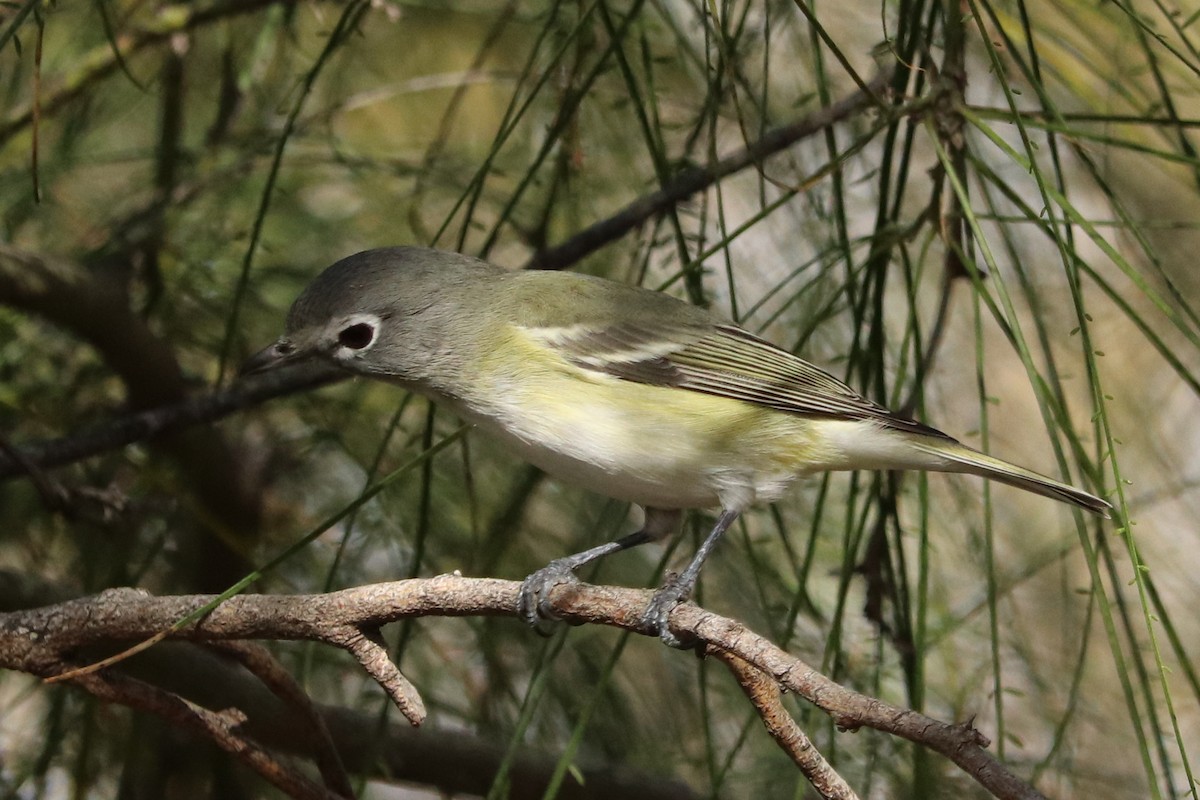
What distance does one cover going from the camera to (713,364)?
7.21 ft

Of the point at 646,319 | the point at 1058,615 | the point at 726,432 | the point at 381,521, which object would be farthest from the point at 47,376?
the point at 1058,615

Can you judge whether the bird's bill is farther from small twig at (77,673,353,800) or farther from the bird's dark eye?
small twig at (77,673,353,800)

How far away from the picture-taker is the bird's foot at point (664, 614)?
5.11ft

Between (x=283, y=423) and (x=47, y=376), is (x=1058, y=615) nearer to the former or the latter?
(x=283, y=423)

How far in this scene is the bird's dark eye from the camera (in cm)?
204

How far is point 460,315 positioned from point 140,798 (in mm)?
1300

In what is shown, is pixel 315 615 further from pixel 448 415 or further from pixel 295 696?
pixel 448 415

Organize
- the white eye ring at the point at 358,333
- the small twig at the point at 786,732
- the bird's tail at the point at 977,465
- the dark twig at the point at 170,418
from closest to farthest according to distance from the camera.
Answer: the small twig at the point at 786,732, the bird's tail at the point at 977,465, the white eye ring at the point at 358,333, the dark twig at the point at 170,418

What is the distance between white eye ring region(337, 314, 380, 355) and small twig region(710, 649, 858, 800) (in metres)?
0.89

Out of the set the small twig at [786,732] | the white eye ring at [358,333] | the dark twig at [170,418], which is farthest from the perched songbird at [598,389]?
the small twig at [786,732]

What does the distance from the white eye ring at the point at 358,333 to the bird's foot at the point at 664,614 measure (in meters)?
0.67

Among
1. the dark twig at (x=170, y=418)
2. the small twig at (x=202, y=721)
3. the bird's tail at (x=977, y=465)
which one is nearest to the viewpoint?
the small twig at (x=202, y=721)

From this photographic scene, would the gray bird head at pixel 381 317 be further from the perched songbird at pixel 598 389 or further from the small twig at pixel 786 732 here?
the small twig at pixel 786 732

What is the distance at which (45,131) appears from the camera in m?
3.01
